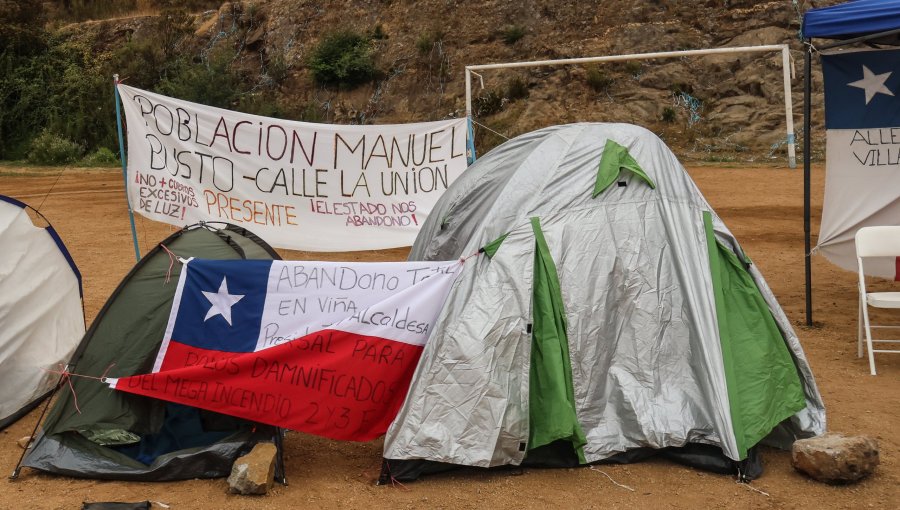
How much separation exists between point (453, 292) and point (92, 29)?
26.5 meters

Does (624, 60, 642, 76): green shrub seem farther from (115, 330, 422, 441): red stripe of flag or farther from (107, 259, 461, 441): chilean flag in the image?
(115, 330, 422, 441): red stripe of flag

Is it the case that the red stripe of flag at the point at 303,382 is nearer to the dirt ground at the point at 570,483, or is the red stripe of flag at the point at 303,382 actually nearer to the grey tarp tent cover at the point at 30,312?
the dirt ground at the point at 570,483

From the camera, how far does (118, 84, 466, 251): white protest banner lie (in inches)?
Result: 298

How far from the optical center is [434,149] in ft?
31.3

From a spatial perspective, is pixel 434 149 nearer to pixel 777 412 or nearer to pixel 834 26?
pixel 834 26

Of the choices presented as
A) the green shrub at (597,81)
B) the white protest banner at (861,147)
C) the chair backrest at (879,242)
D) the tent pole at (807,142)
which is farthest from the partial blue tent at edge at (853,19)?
the green shrub at (597,81)

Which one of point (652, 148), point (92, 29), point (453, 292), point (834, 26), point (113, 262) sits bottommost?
point (113, 262)

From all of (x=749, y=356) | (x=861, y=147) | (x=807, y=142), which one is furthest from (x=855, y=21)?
(x=749, y=356)

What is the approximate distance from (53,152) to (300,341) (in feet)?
62.5

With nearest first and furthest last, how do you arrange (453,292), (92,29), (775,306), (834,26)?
1. (453,292)
2. (775,306)
3. (834,26)
4. (92,29)

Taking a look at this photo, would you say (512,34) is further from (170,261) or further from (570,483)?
(570,483)

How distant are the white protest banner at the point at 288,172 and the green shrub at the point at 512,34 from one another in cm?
1342

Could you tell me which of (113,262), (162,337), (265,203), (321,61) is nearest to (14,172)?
(321,61)

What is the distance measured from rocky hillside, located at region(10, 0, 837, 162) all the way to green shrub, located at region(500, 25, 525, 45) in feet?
0.13
